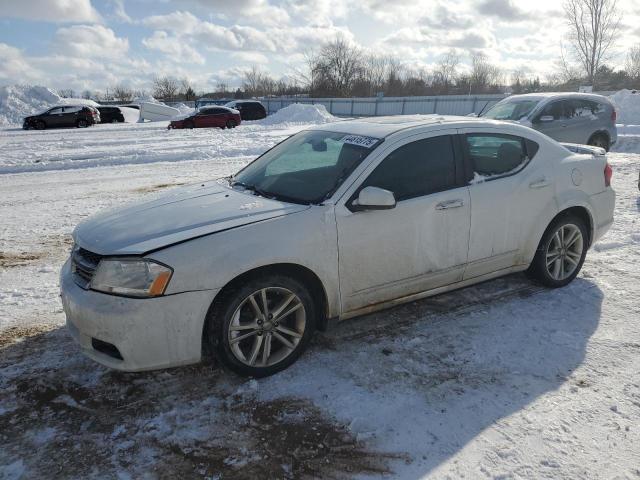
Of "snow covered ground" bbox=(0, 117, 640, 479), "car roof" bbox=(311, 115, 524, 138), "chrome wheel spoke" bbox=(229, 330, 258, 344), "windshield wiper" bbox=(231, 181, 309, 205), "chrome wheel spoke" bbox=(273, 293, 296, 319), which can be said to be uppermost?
"car roof" bbox=(311, 115, 524, 138)

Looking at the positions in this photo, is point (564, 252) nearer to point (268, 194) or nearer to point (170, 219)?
point (268, 194)

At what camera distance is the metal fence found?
3506 centimetres

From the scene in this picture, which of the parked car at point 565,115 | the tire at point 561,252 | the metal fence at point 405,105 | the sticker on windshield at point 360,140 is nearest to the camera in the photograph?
the sticker on windshield at point 360,140

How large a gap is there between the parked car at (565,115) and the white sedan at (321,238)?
20.9 feet

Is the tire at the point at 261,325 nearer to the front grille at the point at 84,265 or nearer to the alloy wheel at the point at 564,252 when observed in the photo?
the front grille at the point at 84,265

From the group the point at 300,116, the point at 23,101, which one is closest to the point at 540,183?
the point at 300,116

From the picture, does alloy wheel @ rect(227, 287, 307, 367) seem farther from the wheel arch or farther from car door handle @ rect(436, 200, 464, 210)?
car door handle @ rect(436, 200, 464, 210)

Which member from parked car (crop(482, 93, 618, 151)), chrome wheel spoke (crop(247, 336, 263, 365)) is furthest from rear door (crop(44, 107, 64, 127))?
chrome wheel spoke (crop(247, 336, 263, 365))

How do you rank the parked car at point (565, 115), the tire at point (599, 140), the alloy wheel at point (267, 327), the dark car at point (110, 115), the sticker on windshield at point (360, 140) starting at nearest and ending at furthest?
the alloy wheel at point (267, 327), the sticker on windshield at point (360, 140), the parked car at point (565, 115), the tire at point (599, 140), the dark car at point (110, 115)

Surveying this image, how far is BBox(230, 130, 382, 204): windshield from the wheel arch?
511mm

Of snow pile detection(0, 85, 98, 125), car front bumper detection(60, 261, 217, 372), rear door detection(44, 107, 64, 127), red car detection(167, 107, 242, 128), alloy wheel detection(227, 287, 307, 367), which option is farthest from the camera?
snow pile detection(0, 85, 98, 125)

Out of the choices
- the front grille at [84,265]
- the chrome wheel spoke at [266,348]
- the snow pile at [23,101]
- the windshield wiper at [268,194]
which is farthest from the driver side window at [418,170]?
the snow pile at [23,101]

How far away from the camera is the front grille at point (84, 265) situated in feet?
10.2

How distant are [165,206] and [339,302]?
1490mm
